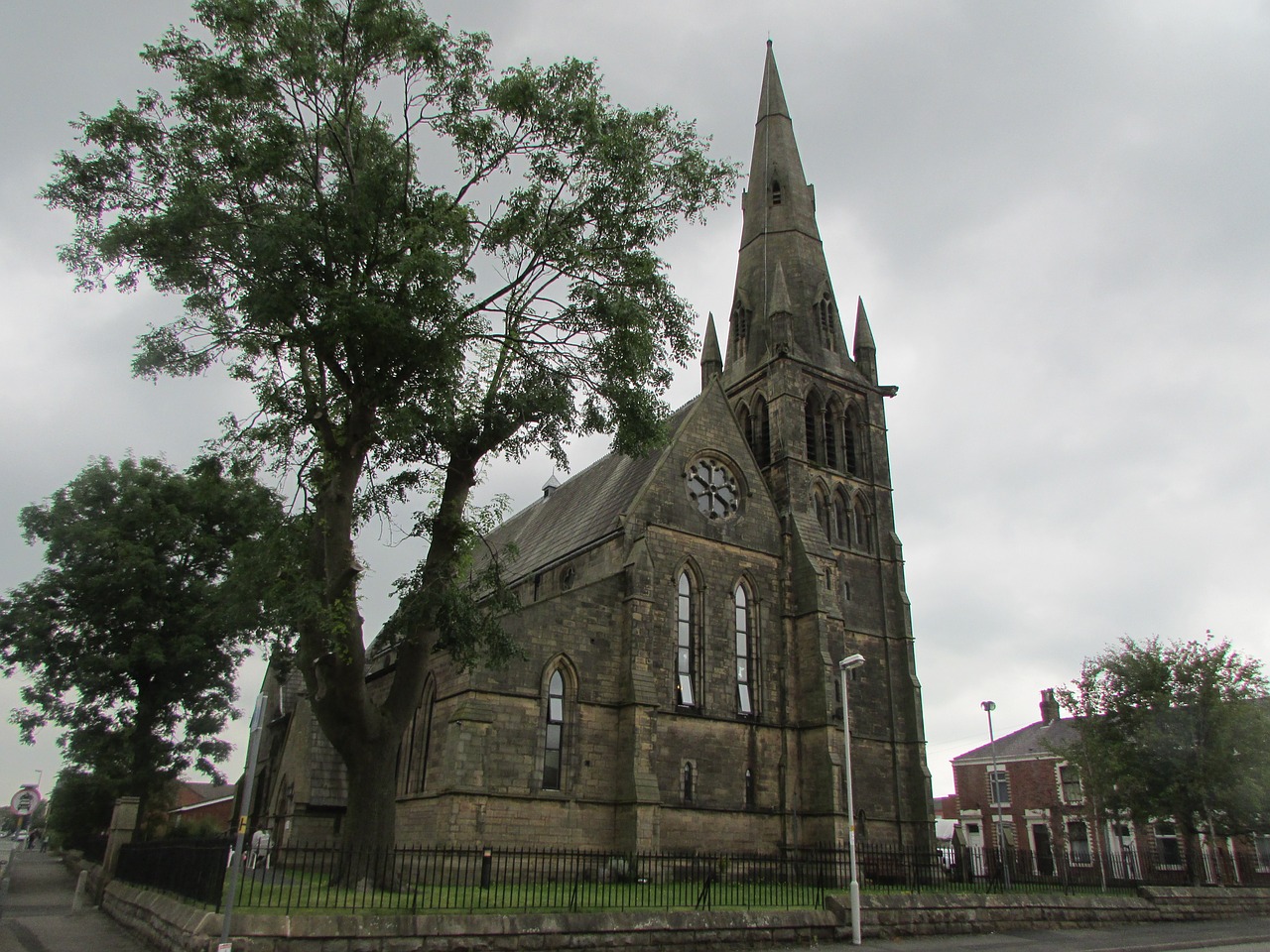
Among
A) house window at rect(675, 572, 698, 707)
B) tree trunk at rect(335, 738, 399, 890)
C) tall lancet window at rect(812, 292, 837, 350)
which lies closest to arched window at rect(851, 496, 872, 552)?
tall lancet window at rect(812, 292, 837, 350)

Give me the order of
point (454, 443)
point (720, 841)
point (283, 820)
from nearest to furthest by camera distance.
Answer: point (454, 443) < point (720, 841) < point (283, 820)

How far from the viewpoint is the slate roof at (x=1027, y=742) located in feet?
152

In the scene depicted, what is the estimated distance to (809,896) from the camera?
16.2 m

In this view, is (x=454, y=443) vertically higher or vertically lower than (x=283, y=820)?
higher

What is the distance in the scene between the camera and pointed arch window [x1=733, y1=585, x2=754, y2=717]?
24864 mm

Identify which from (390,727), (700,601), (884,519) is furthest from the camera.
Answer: (884,519)

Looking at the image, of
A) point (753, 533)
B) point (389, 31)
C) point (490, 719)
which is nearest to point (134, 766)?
point (490, 719)

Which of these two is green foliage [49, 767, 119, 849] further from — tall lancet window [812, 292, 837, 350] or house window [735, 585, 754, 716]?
tall lancet window [812, 292, 837, 350]

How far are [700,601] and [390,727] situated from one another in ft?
40.8

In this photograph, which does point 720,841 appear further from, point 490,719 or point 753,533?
point 753,533

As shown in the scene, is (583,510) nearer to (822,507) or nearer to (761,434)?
(761,434)

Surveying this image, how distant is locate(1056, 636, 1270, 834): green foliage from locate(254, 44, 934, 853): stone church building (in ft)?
21.0

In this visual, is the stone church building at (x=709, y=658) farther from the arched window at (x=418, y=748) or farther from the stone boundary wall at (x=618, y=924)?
the stone boundary wall at (x=618, y=924)

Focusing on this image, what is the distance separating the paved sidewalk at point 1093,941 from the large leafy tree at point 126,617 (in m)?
22.5
